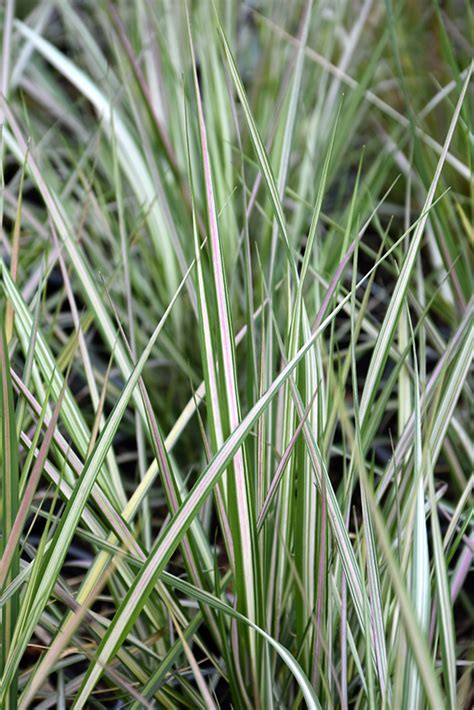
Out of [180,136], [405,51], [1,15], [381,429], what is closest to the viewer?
[381,429]

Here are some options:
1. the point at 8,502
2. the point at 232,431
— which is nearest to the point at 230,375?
the point at 232,431

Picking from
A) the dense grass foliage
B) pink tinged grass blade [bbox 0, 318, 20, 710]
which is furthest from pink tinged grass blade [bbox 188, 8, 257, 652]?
pink tinged grass blade [bbox 0, 318, 20, 710]

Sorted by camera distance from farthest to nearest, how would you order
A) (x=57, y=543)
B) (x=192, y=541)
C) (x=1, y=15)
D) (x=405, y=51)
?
(x=1, y=15), (x=405, y=51), (x=192, y=541), (x=57, y=543)

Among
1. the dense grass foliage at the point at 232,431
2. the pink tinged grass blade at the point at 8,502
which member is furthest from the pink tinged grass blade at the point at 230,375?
the pink tinged grass blade at the point at 8,502

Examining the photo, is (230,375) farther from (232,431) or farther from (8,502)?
(8,502)

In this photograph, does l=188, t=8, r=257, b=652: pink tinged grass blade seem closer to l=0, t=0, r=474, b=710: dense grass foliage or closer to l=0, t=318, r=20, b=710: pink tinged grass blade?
l=0, t=0, r=474, b=710: dense grass foliage

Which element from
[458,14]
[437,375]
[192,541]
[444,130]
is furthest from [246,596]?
[458,14]

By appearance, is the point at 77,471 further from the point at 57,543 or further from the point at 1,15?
the point at 1,15

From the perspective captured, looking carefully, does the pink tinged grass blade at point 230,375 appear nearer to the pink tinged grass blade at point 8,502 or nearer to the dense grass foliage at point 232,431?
the dense grass foliage at point 232,431
